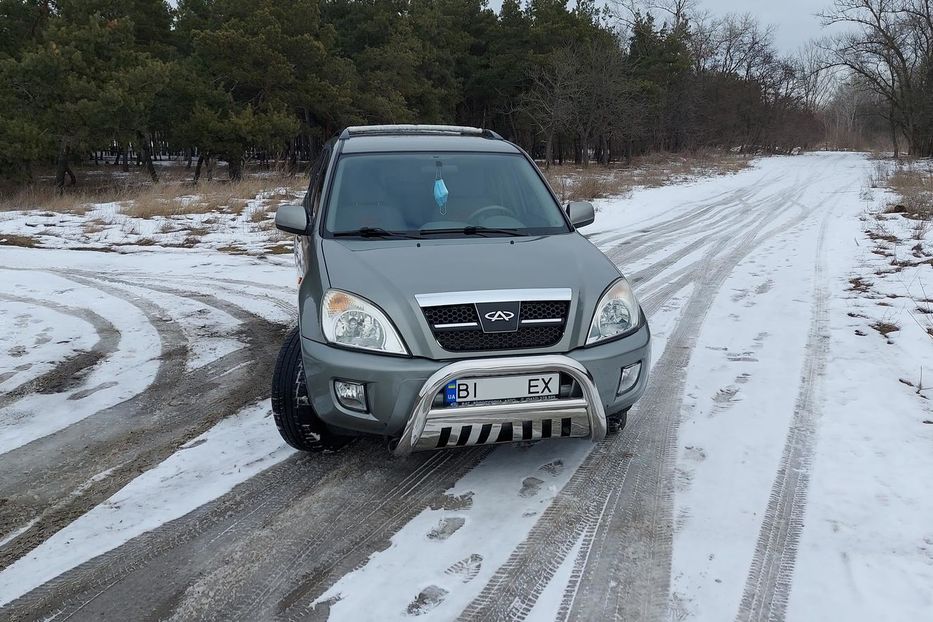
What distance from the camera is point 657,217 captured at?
15211 millimetres

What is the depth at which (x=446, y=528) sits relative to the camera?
2.93 meters

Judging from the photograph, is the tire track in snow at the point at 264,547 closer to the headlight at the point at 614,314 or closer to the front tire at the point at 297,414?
the front tire at the point at 297,414

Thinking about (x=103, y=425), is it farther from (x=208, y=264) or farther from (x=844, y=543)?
(x=208, y=264)

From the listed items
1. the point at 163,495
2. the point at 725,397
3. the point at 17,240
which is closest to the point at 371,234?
the point at 163,495

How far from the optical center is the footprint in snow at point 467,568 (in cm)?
260

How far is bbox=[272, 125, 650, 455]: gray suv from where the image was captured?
295 centimetres

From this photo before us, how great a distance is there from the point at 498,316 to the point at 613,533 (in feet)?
3.58

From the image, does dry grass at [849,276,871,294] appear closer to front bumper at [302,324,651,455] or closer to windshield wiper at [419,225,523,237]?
windshield wiper at [419,225,523,237]

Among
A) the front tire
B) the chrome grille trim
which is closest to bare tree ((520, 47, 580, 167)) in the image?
the front tire

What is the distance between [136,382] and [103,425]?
795 mm

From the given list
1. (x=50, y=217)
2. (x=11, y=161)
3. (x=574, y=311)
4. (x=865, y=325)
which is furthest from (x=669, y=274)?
(x=11, y=161)

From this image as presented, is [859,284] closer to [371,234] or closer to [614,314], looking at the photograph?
[614,314]

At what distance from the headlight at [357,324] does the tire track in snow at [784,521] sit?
67.6 inches

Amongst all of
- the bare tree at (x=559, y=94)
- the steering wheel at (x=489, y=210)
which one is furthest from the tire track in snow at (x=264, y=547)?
the bare tree at (x=559, y=94)
